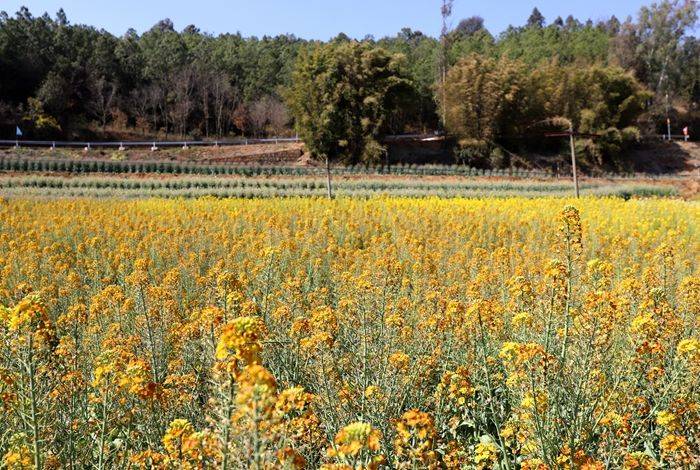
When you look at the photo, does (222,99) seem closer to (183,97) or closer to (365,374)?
(183,97)

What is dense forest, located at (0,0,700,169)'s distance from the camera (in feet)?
123

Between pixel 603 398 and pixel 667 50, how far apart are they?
5733cm

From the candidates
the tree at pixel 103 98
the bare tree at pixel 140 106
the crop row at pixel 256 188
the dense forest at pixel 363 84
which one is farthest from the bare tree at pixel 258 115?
the crop row at pixel 256 188

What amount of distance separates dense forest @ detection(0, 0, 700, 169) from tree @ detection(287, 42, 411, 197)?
196 millimetres

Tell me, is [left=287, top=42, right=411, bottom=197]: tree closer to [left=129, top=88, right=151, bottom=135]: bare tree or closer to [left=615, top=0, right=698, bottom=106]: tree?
[left=129, top=88, right=151, bottom=135]: bare tree

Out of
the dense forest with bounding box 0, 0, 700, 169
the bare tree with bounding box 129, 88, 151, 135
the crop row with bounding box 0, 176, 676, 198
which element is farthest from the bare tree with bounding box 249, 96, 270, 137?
the crop row with bounding box 0, 176, 676, 198

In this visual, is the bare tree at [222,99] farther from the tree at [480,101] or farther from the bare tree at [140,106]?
the tree at [480,101]

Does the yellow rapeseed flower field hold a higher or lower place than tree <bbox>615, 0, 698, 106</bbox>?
lower

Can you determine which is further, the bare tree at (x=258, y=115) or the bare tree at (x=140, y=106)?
the bare tree at (x=258, y=115)

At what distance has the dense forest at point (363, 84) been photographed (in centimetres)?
3744

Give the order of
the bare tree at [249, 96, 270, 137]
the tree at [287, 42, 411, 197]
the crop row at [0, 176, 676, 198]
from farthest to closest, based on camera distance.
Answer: the bare tree at [249, 96, 270, 137] → the tree at [287, 42, 411, 197] → the crop row at [0, 176, 676, 198]

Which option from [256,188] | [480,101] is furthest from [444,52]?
[256,188]

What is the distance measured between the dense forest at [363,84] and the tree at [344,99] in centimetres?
20

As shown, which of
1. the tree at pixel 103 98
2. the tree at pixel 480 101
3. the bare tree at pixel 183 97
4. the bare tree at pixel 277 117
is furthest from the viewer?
the bare tree at pixel 277 117
